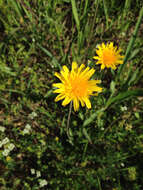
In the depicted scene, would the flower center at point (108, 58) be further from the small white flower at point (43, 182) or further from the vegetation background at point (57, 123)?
the small white flower at point (43, 182)

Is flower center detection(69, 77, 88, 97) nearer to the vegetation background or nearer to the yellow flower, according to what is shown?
the vegetation background

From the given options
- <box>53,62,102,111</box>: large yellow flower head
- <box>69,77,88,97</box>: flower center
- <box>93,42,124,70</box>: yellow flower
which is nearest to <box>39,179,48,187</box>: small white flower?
<box>53,62,102,111</box>: large yellow flower head

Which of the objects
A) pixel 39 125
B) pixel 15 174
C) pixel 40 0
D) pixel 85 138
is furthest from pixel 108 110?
pixel 40 0

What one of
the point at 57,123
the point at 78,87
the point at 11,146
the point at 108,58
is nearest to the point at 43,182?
the point at 11,146

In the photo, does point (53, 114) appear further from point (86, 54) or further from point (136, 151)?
point (136, 151)

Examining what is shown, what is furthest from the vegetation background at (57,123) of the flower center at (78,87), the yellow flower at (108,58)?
the flower center at (78,87)
